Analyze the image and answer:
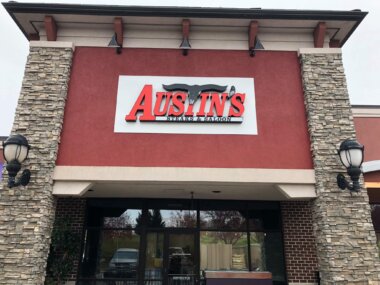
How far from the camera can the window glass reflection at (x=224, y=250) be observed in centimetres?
938

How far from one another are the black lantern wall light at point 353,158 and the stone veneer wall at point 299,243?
8.25 feet

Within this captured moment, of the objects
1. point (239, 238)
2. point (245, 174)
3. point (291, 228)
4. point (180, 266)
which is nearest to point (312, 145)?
point (245, 174)

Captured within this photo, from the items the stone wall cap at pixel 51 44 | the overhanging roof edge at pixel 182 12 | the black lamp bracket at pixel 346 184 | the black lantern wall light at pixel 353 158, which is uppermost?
the overhanging roof edge at pixel 182 12

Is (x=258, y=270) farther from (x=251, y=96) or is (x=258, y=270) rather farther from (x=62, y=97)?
(x=62, y=97)

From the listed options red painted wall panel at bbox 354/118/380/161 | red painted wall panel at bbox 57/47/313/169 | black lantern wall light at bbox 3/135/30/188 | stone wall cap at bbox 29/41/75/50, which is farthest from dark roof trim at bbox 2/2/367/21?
black lantern wall light at bbox 3/135/30/188

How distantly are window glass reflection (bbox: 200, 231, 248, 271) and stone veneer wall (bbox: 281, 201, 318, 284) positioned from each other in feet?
4.09

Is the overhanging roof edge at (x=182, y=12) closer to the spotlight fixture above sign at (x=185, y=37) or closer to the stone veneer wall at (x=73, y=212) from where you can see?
the spotlight fixture above sign at (x=185, y=37)

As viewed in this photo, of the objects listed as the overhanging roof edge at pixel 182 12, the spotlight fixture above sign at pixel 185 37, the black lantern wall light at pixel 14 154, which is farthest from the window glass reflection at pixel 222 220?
the overhanging roof edge at pixel 182 12

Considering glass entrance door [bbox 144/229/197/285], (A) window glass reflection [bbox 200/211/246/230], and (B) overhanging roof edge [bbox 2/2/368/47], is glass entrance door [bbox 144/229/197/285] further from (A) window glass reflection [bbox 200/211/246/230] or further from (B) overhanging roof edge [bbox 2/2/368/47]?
(B) overhanging roof edge [bbox 2/2/368/47]

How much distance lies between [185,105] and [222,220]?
3.88m

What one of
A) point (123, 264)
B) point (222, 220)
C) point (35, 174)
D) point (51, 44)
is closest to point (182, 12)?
point (51, 44)

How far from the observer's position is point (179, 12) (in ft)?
27.2

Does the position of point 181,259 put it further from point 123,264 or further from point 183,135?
point 183,135

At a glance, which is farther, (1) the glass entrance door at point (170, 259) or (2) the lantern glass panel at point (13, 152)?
(1) the glass entrance door at point (170, 259)
